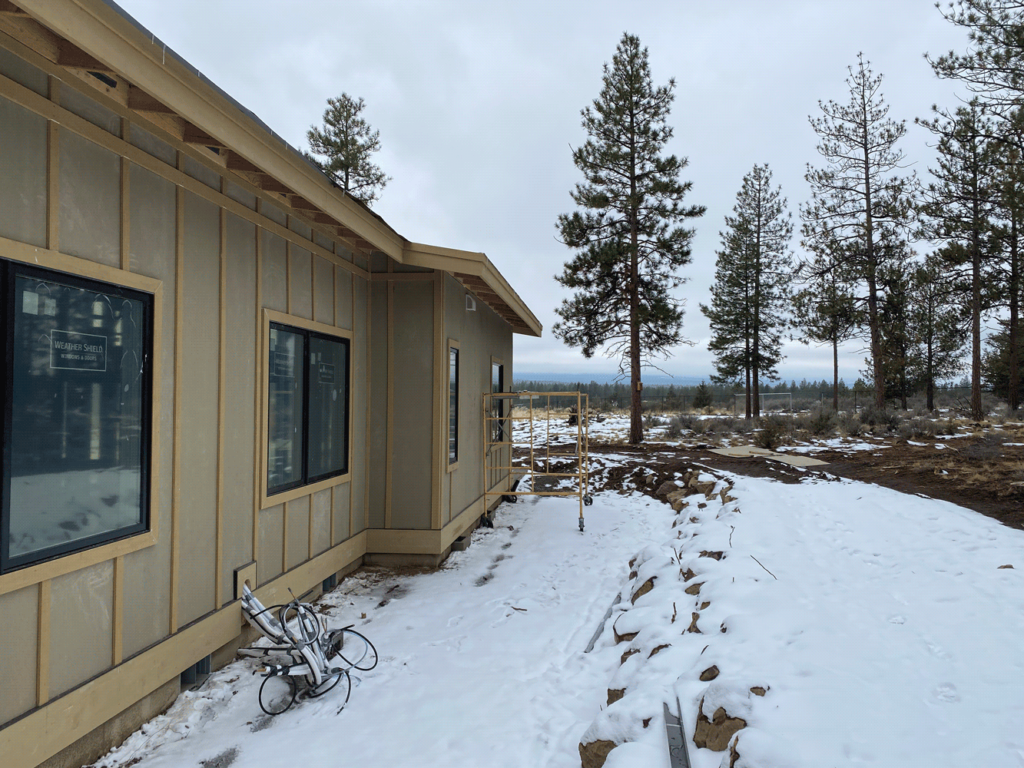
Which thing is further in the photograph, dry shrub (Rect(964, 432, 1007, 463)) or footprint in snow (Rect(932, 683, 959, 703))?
dry shrub (Rect(964, 432, 1007, 463))

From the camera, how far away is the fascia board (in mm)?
1997

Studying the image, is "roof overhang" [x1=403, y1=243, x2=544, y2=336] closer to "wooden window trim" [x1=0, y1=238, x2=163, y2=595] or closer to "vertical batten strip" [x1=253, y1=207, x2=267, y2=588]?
"vertical batten strip" [x1=253, y1=207, x2=267, y2=588]

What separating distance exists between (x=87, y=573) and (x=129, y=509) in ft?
1.13

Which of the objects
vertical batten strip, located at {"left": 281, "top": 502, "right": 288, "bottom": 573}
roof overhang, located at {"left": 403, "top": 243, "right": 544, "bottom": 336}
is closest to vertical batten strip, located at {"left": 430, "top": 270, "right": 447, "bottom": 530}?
roof overhang, located at {"left": 403, "top": 243, "right": 544, "bottom": 336}

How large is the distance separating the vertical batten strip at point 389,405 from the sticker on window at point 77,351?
10.4ft

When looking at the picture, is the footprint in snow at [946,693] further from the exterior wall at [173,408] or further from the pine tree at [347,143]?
the pine tree at [347,143]

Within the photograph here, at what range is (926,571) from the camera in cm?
415

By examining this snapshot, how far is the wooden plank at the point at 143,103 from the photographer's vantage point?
261 cm

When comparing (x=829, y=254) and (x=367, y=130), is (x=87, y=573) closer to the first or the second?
(x=367, y=130)

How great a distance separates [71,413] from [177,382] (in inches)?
26.3

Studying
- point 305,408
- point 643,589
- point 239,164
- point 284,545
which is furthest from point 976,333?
point 239,164

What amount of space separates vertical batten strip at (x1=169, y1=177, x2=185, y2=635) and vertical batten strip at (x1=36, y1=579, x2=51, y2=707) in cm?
74

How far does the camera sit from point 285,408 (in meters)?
4.24

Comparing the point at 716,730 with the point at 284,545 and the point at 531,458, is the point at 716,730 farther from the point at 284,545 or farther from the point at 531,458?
the point at 531,458
